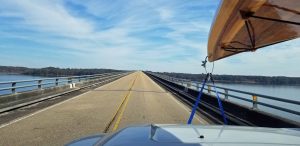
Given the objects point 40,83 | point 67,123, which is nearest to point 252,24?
point 67,123

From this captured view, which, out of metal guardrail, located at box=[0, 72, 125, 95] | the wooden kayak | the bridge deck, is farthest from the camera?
metal guardrail, located at box=[0, 72, 125, 95]

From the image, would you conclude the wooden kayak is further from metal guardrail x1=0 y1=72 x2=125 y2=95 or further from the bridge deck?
metal guardrail x1=0 y1=72 x2=125 y2=95

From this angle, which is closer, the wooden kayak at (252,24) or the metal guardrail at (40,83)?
the wooden kayak at (252,24)

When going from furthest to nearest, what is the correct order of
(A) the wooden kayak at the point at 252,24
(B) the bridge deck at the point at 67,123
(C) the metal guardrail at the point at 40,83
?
(C) the metal guardrail at the point at 40,83, (B) the bridge deck at the point at 67,123, (A) the wooden kayak at the point at 252,24

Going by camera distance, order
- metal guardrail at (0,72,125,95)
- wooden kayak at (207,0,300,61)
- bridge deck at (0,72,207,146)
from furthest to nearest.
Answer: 1. metal guardrail at (0,72,125,95)
2. bridge deck at (0,72,207,146)
3. wooden kayak at (207,0,300,61)

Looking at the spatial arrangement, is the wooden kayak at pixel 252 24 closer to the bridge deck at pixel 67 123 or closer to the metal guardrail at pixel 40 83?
the bridge deck at pixel 67 123

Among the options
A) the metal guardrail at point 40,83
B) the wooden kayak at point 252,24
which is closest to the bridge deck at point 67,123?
the metal guardrail at point 40,83

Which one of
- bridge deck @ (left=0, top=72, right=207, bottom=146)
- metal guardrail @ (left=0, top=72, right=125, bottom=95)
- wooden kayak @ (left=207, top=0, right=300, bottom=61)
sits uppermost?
wooden kayak @ (left=207, top=0, right=300, bottom=61)

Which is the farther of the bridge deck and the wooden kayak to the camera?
the bridge deck

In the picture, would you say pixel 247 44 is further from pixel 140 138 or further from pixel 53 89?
pixel 53 89

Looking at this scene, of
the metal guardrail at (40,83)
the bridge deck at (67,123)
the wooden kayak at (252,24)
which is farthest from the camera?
the metal guardrail at (40,83)

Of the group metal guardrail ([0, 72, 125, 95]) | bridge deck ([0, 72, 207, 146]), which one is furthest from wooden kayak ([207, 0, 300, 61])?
metal guardrail ([0, 72, 125, 95])

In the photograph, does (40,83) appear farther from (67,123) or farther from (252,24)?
(252,24)
